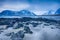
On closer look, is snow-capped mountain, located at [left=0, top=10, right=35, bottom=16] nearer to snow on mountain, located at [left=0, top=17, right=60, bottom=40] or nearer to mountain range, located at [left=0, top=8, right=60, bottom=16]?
mountain range, located at [left=0, top=8, right=60, bottom=16]

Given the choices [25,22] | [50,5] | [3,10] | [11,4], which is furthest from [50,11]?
[3,10]

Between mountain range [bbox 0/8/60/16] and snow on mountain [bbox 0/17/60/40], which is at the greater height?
mountain range [bbox 0/8/60/16]

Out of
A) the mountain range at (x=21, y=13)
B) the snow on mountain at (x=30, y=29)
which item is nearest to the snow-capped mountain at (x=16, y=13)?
the mountain range at (x=21, y=13)

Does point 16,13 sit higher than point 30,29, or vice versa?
point 16,13

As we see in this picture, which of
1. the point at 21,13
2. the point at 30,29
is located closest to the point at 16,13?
the point at 21,13

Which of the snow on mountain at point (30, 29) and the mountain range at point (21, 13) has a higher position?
the mountain range at point (21, 13)

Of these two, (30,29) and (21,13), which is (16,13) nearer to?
(21,13)

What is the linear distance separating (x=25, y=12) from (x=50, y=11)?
0.51 m

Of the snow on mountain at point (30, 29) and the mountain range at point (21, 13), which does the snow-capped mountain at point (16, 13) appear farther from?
the snow on mountain at point (30, 29)

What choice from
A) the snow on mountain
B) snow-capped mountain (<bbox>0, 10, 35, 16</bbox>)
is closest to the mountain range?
snow-capped mountain (<bbox>0, 10, 35, 16</bbox>)

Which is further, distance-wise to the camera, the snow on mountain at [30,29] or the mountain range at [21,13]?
the mountain range at [21,13]

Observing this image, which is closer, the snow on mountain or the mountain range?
the snow on mountain

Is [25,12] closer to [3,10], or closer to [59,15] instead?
[3,10]

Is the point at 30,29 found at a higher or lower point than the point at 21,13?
lower
